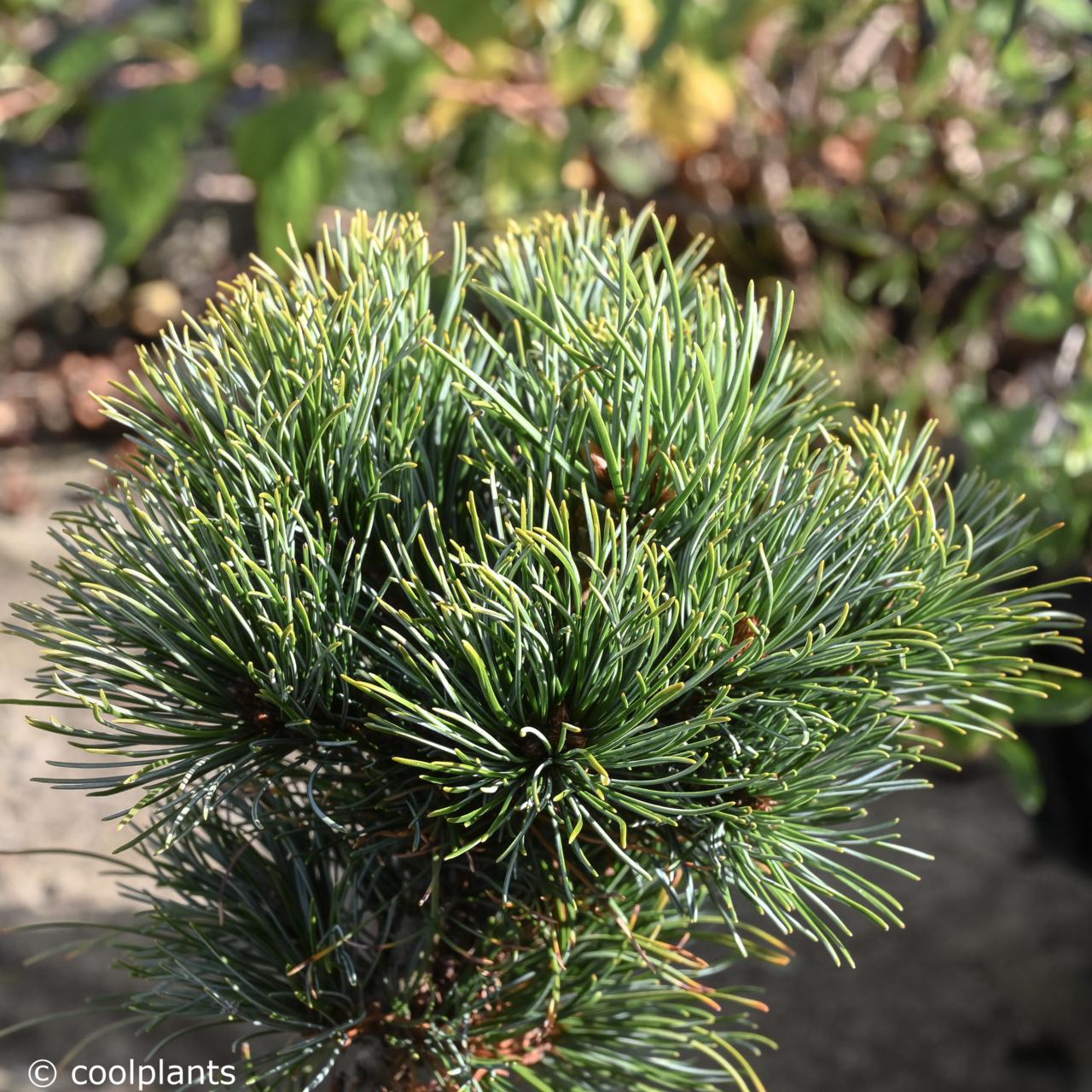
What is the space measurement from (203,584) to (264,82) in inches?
69.3

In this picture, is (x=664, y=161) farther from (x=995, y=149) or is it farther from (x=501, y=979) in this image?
(x=501, y=979)

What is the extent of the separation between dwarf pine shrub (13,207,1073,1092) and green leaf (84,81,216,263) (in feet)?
4.95

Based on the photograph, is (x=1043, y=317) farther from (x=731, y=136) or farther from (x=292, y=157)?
(x=292, y=157)

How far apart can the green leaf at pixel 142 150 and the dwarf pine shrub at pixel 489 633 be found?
151 cm

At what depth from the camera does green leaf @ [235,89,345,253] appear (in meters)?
1.94

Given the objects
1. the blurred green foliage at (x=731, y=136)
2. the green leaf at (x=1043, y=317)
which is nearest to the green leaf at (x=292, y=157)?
the blurred green foliage at (x=731, y=136)

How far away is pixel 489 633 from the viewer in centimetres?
54

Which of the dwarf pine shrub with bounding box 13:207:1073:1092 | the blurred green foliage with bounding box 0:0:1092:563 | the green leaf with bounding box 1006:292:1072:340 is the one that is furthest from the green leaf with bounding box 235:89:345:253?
the dwarf pine shrub with bounding box 13:207:1073:1092

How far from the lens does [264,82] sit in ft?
6.89

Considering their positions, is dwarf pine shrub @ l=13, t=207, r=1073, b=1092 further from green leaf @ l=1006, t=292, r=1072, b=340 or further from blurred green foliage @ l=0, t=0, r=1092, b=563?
blurred green foliage @ l=0, t=0, r=1092, b=563

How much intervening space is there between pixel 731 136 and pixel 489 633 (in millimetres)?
1901

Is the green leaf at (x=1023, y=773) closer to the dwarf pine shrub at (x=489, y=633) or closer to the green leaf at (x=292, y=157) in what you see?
the dwarf pine shrub at (x=489, y=633)

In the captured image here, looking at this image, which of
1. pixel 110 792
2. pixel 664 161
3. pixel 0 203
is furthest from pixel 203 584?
pixel 0 203

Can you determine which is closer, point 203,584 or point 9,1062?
point 203,584
